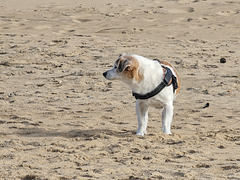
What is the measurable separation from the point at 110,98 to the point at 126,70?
9.52 ft

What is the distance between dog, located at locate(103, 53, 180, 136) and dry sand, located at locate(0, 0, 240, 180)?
44cm

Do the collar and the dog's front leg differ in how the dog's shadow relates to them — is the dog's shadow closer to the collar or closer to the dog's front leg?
the dog's front leg

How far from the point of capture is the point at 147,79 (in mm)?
6789

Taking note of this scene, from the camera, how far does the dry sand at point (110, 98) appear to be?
5805 millimetres

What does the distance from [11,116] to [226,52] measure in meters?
6.65

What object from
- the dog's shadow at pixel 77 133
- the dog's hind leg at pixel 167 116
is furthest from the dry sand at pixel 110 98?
the dog's hind leg at pixel 167 116

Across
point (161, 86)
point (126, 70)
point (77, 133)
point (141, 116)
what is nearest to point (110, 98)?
point (77, 133)

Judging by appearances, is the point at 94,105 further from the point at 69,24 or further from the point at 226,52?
the point at 69,24

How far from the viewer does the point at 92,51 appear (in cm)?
1346

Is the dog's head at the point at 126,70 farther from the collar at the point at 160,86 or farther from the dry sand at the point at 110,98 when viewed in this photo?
the dry sand at the point at 110,98

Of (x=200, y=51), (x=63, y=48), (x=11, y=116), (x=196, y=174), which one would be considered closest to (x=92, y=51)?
(x=63, y=48)

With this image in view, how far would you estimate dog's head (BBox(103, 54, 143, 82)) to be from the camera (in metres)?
6.55

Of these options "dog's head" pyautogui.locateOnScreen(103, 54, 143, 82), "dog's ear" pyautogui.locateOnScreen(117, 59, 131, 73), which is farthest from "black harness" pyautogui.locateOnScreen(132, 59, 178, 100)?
"dog's ear" pyautogui.locateOnScreen(117, 59, 131, 73)

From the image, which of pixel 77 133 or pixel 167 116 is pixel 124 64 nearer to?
pixel 167 116
